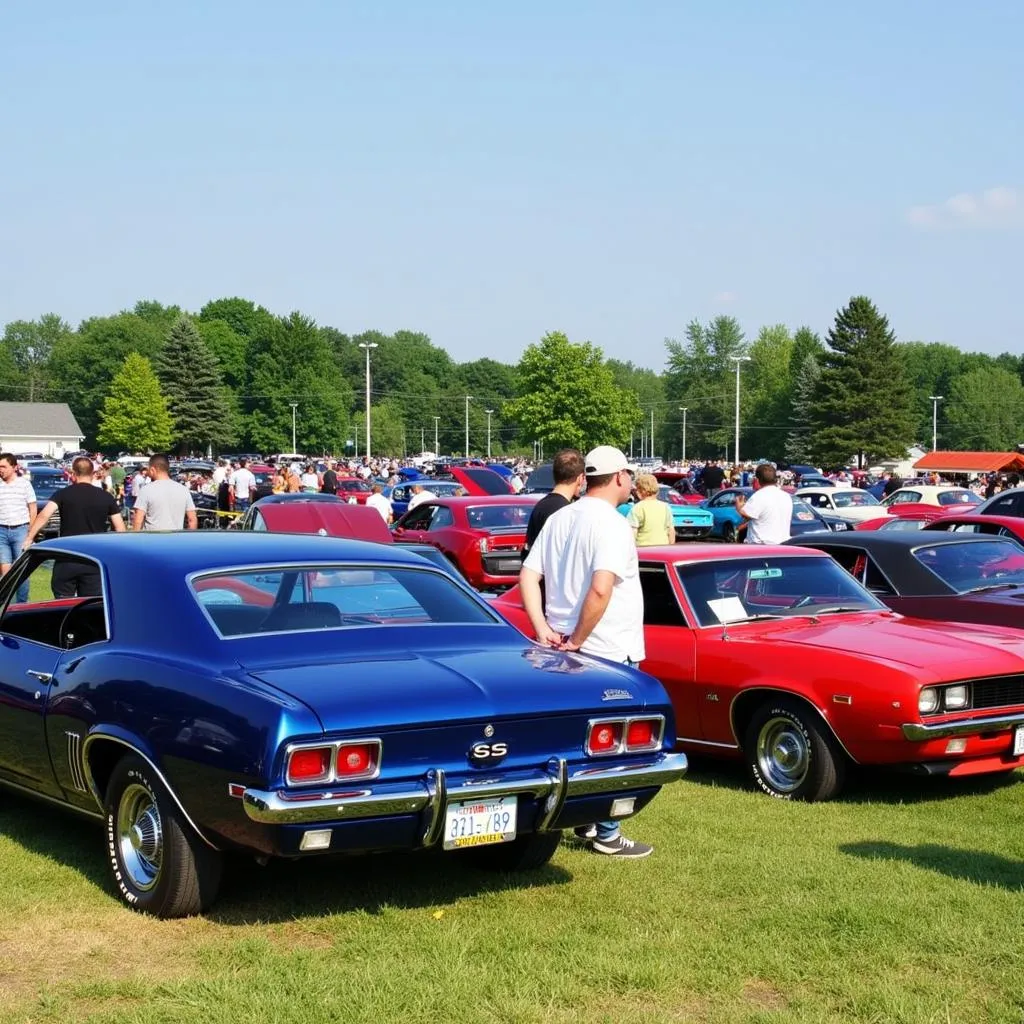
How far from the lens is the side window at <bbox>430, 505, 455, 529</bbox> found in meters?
19.2

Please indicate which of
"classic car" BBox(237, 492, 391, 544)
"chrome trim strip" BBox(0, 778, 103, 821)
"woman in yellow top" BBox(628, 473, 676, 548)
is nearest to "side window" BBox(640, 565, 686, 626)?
"woman in yellow top" BBox(628, 473, 676, 548)

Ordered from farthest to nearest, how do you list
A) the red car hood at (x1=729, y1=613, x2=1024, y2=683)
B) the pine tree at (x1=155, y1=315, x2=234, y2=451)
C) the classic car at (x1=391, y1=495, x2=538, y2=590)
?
the pine tree at (x1=155, y1=315, x2=234, y2=451), the classic car at (x1=391, y1=495, x2=538, y2=590), the red car hood at (x1=729, y1=613, x2=1024, y2=683)

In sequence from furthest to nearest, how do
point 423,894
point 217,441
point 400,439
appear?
point 400,439 → point 217,441 → point 423,894

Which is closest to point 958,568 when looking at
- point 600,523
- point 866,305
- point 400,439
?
point 600,523

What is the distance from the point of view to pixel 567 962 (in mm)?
4785

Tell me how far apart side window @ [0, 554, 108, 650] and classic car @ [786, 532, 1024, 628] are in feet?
18.9

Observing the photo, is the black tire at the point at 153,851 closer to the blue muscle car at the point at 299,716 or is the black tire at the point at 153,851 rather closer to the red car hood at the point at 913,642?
the blue muscle car at the point at 299,716

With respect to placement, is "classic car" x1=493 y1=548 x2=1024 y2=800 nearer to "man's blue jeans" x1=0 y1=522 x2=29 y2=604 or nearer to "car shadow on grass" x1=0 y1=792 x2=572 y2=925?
"car shadow on grass" x1=0 y1=792 x2=572 y2=925

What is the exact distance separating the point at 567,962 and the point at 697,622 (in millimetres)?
3947

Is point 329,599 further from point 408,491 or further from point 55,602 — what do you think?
point 408,491

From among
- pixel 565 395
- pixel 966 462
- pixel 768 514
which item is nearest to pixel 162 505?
pixel 768 514

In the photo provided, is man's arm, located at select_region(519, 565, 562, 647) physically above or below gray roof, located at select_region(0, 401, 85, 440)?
below

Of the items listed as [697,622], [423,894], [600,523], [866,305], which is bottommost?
[423,894]

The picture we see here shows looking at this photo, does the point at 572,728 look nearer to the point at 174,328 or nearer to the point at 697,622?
the point at 697,622
